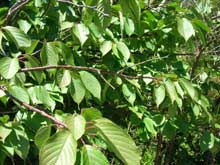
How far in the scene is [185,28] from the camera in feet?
6.75

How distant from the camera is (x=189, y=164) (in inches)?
137

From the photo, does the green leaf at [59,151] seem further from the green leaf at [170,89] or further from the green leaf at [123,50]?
the green leaf at [123,50]

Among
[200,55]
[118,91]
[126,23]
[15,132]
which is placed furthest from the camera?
[200,55]

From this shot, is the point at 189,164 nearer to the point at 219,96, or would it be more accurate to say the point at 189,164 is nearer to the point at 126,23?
the point at 219,96

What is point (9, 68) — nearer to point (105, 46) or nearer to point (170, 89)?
point (170, 89)

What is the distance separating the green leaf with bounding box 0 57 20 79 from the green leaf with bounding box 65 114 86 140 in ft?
1.82

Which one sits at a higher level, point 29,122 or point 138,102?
point 29,122

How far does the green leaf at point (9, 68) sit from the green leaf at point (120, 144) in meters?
0.67

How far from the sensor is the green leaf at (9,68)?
1464mm

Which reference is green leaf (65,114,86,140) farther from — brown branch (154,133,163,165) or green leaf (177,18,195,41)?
brown branch (154,133,163,165)

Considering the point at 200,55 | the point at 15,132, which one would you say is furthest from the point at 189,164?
the point at 15,132

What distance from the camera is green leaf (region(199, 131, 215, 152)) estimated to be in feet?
8.30

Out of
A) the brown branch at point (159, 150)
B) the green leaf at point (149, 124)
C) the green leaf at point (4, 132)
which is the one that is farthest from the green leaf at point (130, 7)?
the brown branch at point (159, 150)

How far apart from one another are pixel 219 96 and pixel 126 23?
1516 mm
